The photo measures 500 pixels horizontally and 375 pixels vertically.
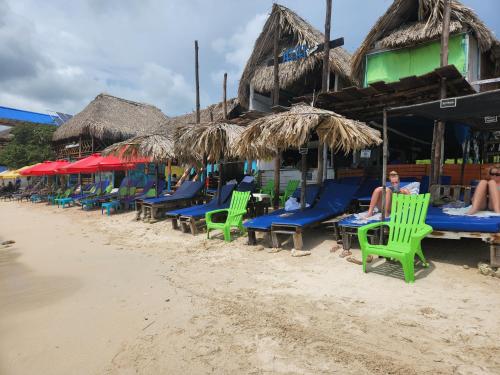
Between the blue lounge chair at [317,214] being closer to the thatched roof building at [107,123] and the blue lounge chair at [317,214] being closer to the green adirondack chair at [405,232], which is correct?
the green adirondack chair at [405,232]

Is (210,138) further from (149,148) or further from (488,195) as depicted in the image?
(488,195)

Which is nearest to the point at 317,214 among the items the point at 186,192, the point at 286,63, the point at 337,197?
the point at 337,197

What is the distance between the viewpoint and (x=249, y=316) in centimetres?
297

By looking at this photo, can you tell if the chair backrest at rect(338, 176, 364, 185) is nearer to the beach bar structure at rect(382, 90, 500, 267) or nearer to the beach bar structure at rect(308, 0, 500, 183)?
the beach bar structure at rect(308, 0, 500, 183)

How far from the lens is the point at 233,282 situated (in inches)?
155

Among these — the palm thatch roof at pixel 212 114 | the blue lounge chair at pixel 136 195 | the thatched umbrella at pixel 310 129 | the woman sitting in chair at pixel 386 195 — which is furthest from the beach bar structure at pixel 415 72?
the blue lounge chair at pixel 136 195

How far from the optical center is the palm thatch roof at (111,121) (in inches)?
703

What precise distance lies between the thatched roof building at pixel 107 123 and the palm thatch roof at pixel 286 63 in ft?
25.2

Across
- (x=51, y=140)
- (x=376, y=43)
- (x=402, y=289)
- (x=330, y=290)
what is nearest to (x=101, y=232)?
(x=330, y=290)

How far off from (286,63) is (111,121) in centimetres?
1225

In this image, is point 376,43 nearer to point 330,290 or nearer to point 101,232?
point 330,290

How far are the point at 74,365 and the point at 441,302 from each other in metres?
3.17

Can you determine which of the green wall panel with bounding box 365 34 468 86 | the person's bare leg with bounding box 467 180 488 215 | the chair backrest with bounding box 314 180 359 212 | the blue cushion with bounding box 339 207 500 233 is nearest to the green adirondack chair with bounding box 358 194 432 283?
the blue cushion with bounding box 339 207 500 233

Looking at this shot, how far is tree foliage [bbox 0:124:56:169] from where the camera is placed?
21203mm
